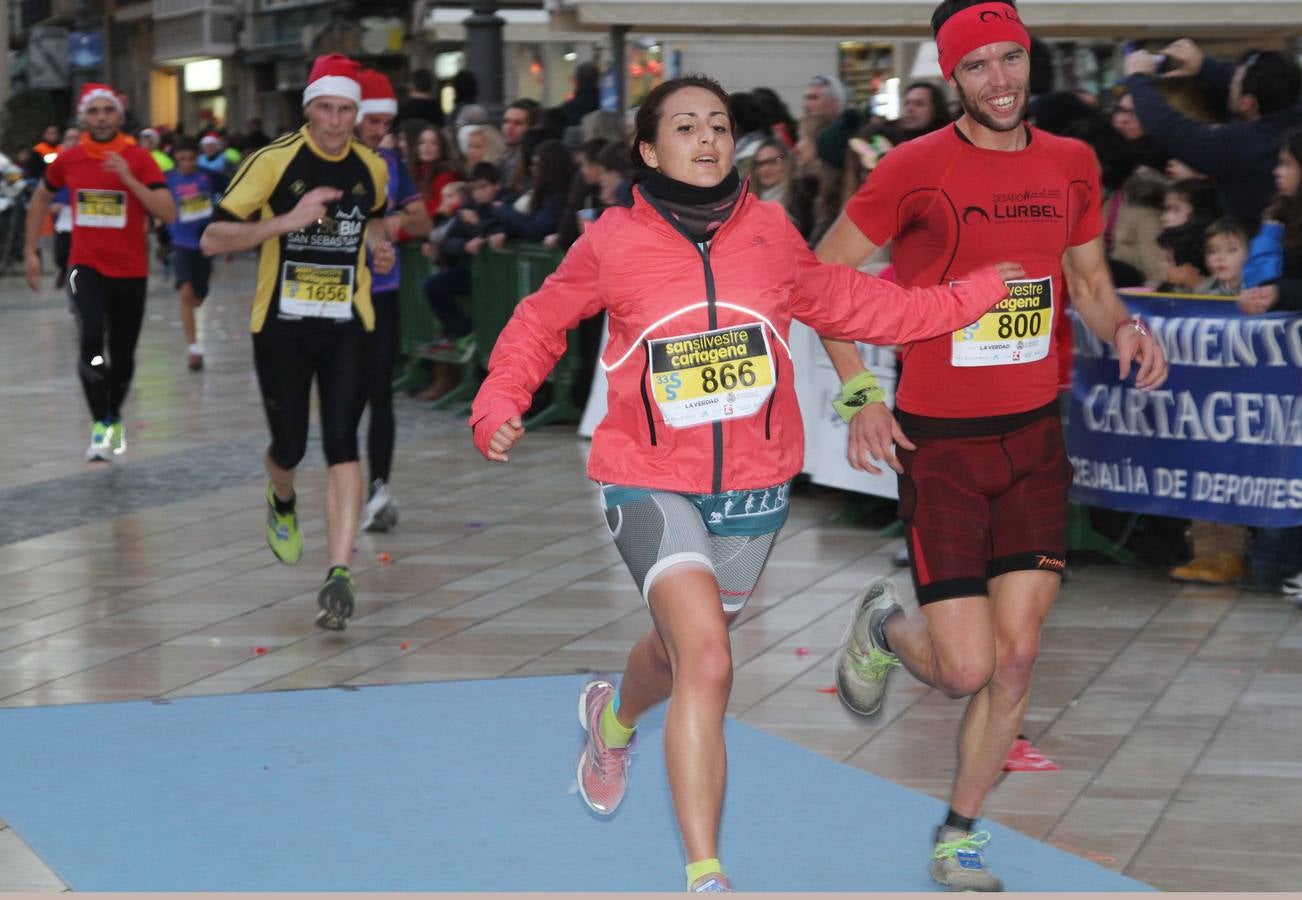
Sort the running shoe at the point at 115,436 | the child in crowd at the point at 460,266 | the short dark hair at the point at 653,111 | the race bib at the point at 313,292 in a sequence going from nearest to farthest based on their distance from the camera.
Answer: the short dark hair at the point at 653,111 → the race bib at the point at 313,292 → the running shoe at the point at 115,436 → the child in crowd at the point at 460,266

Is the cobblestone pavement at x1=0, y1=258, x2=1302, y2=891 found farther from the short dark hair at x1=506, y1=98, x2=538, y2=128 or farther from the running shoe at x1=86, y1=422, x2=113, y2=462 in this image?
the short dark hair at x1=506, y1=98, x2=538, y2=128

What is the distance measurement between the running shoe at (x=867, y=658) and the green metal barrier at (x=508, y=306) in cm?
778

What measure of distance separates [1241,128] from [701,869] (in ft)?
18.2

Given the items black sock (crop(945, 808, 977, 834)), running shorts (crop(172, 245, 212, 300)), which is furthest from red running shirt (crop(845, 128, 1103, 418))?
running shorts (crop(172, 245, 212, 300))

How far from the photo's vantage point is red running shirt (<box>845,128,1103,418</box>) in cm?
475

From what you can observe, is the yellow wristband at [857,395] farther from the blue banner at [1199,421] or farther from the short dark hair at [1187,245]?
the short dark hair at [1187,245]

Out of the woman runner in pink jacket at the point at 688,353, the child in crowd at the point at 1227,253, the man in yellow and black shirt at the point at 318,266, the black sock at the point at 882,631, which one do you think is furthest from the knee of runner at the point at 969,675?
the child in crowd at the point at 1227,253

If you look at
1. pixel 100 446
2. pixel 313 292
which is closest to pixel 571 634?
pixel 313 292

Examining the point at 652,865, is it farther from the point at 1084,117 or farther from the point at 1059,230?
the point at 1084,117

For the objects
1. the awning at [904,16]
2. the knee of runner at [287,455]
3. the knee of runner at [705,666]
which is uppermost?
the awning at [904,16]

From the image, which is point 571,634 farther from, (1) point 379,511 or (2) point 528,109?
(2) point 528,109

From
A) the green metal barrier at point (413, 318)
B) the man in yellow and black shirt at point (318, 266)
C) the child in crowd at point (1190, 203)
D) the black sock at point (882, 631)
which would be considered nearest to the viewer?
the black sock at point (882, 631)

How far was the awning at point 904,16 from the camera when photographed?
13.1 meters

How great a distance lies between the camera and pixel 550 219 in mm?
13477
